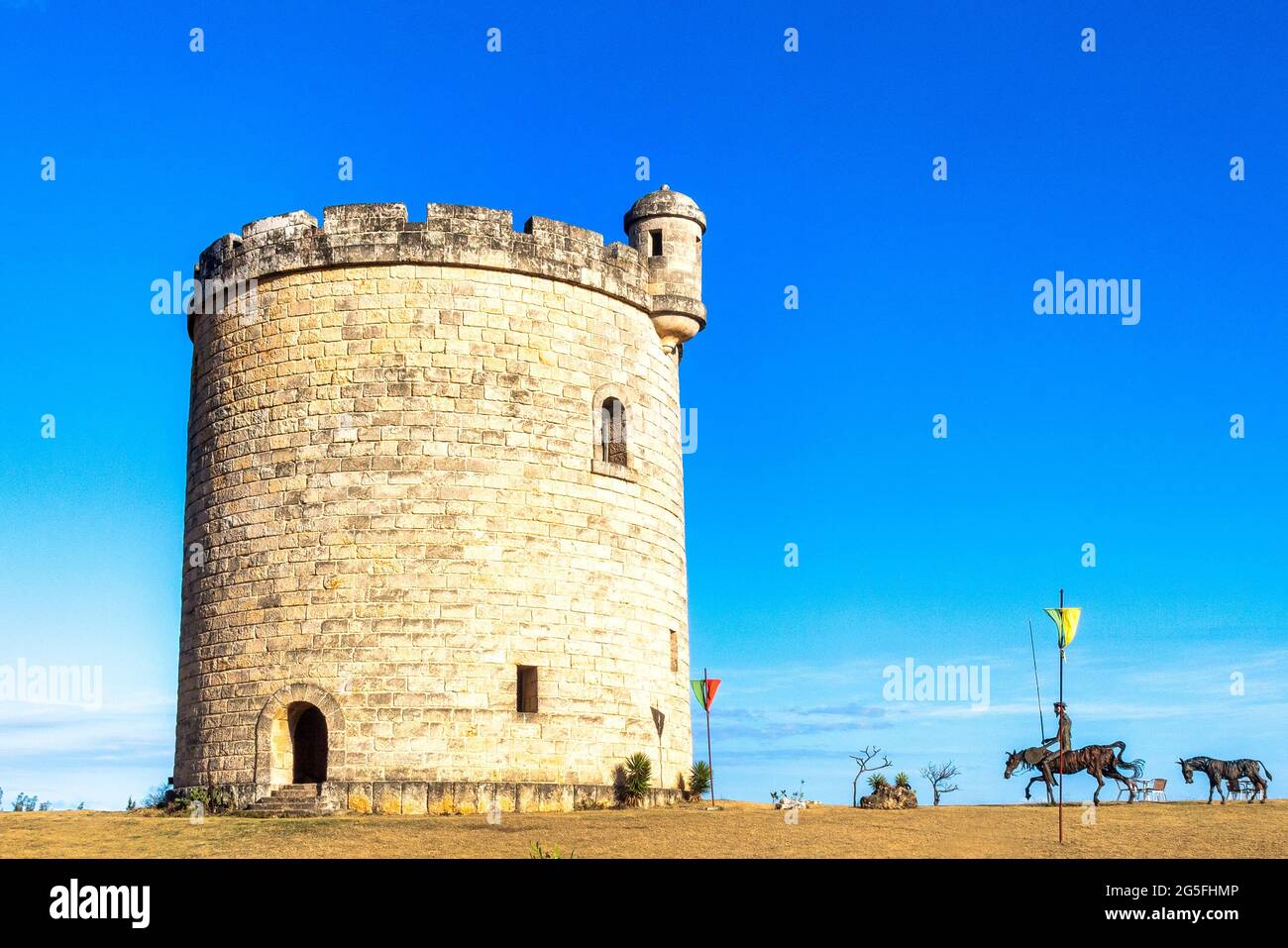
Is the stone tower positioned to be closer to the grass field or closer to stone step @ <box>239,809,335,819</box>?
stone step @ <box>239,809,335,819</box>

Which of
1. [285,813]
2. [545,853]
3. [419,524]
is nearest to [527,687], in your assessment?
[419,524]

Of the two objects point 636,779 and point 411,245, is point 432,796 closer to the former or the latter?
point 636,779

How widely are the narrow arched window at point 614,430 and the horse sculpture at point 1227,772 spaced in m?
10.7

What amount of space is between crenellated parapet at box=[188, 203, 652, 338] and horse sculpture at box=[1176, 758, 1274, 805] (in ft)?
41.6

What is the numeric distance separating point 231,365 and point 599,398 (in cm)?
600

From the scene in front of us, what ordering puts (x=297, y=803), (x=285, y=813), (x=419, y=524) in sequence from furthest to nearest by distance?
(x=419, y=524) → (x=297, y=803) → (x=285, y=813)

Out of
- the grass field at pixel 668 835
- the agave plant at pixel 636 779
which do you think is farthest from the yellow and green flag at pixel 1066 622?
the agave plant at pixel 636 779

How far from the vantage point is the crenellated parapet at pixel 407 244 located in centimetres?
2119

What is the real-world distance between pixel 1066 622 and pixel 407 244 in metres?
11.4

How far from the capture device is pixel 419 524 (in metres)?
20.3

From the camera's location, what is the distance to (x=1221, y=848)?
50.1 feet

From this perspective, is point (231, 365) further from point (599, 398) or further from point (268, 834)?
point (268, 834)

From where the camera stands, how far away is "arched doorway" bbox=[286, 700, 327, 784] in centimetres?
2089
